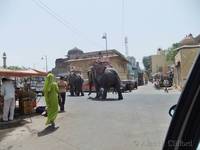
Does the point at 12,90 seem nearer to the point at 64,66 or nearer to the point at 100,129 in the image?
the point at 100,129

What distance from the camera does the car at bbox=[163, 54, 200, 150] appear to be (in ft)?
6.06

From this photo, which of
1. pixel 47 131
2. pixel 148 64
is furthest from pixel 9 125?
pixel 148 64

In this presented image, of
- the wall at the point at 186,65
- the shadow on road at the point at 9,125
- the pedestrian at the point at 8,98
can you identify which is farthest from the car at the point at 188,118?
the pedestrian at the point at 8,98

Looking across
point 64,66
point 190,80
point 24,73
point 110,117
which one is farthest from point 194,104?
point 64,66

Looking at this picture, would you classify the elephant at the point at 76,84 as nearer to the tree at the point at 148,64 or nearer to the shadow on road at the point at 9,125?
the shadow on road at the point at 9,125

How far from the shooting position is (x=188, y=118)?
189 centimetres

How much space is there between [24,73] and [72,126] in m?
5.97

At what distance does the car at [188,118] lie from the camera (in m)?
1.85

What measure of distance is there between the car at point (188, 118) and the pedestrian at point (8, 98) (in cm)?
1525

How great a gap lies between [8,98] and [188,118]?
15.6 m

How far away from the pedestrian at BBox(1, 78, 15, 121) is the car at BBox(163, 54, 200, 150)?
15.2 metres

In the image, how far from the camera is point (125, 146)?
9.84 m

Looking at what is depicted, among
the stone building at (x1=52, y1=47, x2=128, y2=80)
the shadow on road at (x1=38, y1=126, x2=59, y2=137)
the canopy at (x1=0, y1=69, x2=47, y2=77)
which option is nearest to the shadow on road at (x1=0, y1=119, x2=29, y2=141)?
the shadow on road at (x1=38, y1=126, x2=59, y2=137)

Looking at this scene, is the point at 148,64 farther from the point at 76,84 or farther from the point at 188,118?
the point at 188,118
